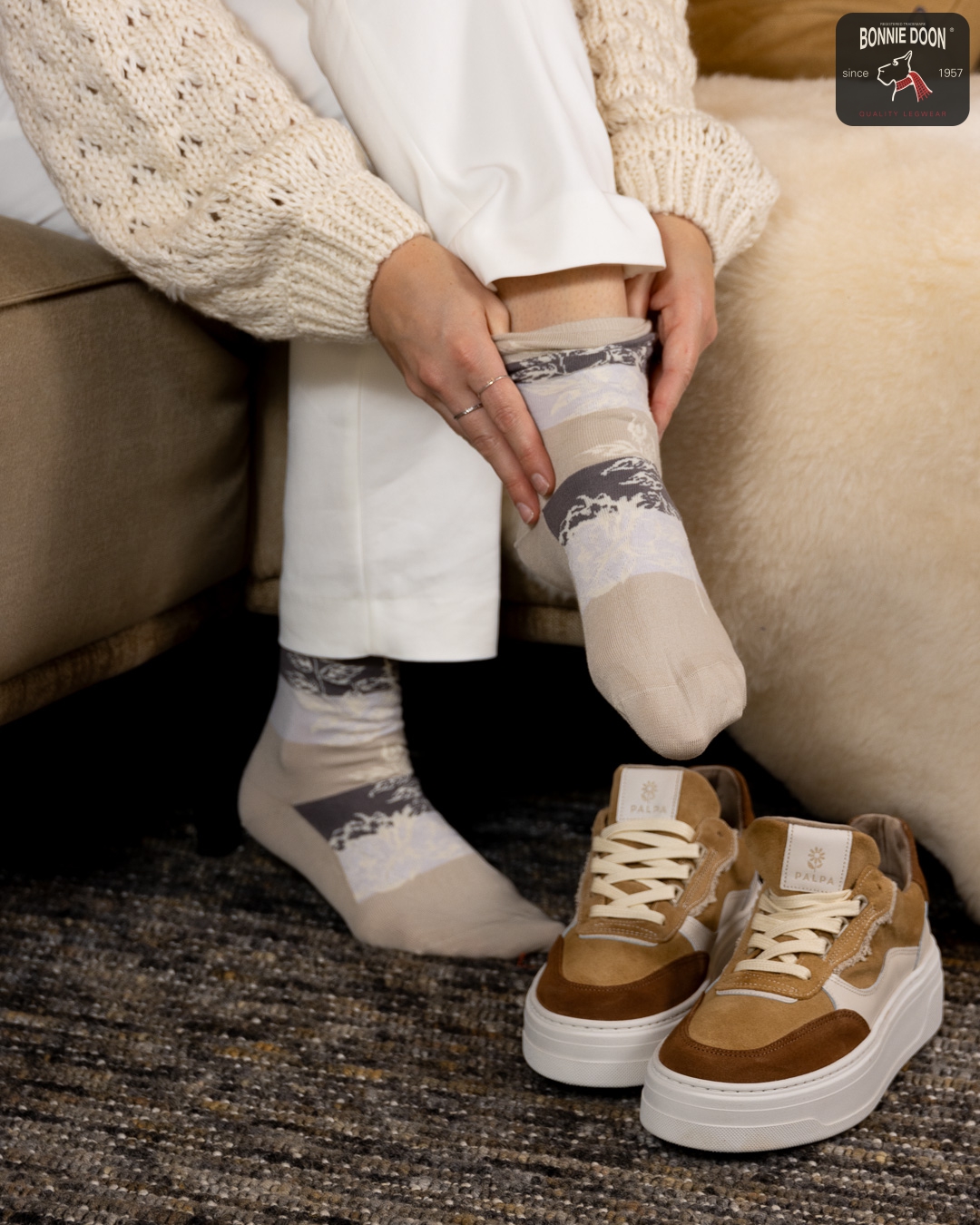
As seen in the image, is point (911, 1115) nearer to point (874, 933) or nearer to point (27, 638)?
point (874, 933)

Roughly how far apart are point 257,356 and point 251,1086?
19.8 inches

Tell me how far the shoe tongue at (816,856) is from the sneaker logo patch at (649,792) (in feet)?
0.22

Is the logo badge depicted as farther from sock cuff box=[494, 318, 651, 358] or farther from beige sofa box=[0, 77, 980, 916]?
sock cuff box=[494, 318, 651, 358]

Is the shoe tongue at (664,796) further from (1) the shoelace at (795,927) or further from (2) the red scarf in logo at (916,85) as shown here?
(2) the red scarf in logo at (916,85)

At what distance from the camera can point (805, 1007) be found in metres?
0.56

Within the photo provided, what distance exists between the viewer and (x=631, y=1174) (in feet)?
1.76

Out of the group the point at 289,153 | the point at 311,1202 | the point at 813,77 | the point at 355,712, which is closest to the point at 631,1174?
the point at 311,1202

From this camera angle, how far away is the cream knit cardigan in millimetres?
586

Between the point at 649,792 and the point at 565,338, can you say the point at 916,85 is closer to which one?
the point at 565,338

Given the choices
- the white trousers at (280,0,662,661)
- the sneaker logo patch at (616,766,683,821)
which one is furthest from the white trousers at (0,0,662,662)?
the sneaker logo patch at (616,766,683,821)

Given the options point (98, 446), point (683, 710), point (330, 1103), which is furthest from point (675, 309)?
point (330, 1103)

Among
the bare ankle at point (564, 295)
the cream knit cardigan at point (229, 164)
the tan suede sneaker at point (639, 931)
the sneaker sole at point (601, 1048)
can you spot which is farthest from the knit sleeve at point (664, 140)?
the sneaker sole at point (601, 1048)

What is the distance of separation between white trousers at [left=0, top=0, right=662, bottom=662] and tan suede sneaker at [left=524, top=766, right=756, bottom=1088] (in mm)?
153

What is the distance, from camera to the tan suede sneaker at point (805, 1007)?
537mm
